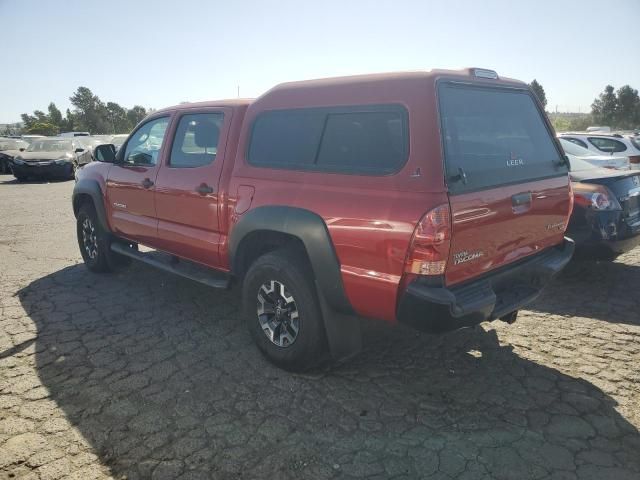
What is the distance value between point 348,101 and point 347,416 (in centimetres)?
193

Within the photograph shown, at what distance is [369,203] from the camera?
8.73ft

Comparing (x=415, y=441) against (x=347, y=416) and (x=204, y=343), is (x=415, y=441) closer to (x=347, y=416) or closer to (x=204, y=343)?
(x=347, y=416)

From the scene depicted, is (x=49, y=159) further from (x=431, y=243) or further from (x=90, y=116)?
(x=90, y=116)

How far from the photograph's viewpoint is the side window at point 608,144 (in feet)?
35.0

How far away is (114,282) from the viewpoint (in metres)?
5.34

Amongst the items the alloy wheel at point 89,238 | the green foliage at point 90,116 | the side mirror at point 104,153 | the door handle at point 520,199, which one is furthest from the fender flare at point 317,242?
the green foliage at point 90,116

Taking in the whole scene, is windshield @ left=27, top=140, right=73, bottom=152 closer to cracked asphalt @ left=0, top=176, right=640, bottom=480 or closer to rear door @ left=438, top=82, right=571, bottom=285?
cracked asphalt @ left=0, top=176, right=640, bottom=480

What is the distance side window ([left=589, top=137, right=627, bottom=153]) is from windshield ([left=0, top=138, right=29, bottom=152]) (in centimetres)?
2113

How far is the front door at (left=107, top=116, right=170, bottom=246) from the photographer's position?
4.45 m

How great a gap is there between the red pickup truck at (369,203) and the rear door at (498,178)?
0.01m

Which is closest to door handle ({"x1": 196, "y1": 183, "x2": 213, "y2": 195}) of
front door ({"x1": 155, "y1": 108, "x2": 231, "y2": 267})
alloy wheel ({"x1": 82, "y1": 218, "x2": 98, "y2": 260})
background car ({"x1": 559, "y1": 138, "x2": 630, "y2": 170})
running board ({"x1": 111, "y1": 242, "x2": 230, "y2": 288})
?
front door ({"x1": 155, "y1": 108, "x2": 231, "y2": 267})

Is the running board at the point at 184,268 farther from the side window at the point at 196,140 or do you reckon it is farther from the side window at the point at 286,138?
the side window at the point at 286,138

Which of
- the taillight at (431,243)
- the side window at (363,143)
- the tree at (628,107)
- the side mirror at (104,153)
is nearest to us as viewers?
the taillight at (431,243)

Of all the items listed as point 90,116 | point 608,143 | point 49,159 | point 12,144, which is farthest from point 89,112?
point 608,143
